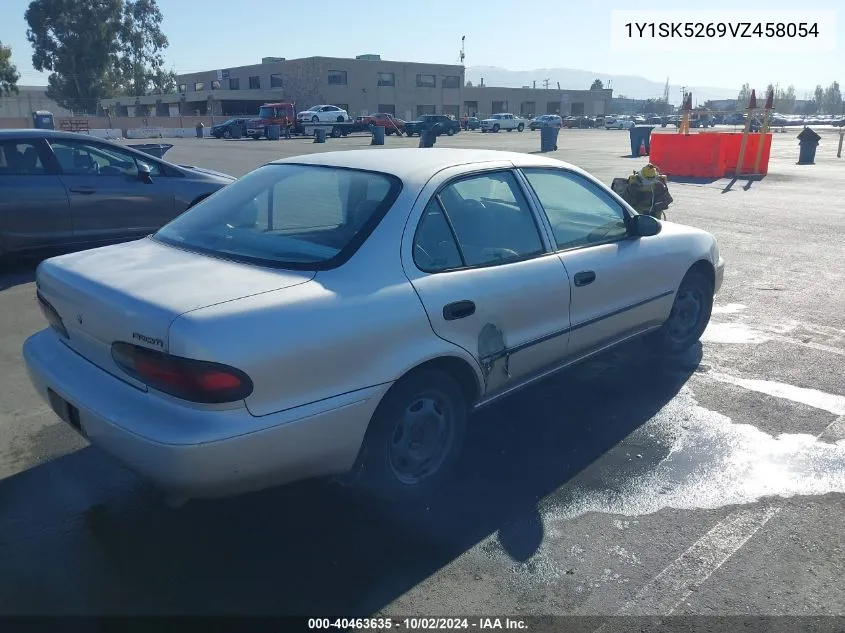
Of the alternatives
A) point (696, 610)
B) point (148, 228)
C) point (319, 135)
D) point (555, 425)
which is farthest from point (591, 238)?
point (319, 135)

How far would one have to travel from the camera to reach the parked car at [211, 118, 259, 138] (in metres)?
44.0

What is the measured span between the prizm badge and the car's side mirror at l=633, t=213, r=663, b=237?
9.97 feet

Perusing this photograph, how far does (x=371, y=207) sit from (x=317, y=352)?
35.1 inches

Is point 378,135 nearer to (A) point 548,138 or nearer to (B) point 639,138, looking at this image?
(A) point 548,138

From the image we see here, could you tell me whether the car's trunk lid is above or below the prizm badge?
above

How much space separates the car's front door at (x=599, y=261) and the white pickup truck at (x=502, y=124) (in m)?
54.8

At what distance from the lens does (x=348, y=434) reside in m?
3.00

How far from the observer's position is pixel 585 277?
411cm

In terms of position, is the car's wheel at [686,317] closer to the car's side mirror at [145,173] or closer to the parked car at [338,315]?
the parked car at [338,315]

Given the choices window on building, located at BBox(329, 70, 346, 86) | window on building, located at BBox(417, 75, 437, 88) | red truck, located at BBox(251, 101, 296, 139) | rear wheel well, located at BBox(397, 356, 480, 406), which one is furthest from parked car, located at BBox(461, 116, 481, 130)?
rear wheel well, located at BBox(397, 356, 480, 406)

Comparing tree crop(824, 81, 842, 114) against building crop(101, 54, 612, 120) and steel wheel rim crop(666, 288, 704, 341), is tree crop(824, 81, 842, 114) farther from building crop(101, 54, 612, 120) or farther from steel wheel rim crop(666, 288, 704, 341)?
steel wheel rim crop(666, 288, 704, 341)

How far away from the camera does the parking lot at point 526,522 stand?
2.86m

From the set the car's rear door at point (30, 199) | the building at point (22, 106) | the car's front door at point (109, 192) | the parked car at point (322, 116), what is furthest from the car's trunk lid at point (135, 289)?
the building at point (22, 106)

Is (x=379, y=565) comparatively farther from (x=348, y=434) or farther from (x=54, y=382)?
(x=54, y=382)
